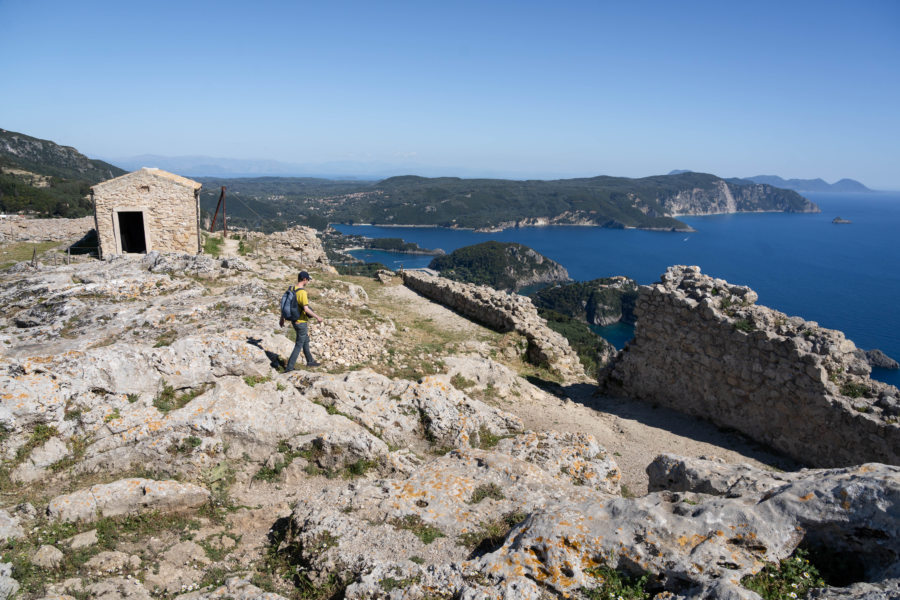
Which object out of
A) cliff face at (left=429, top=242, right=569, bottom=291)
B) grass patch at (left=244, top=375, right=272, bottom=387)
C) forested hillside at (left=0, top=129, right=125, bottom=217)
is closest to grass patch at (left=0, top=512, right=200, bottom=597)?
grass patch at (left=244, top=375, right=272, bottom=387)

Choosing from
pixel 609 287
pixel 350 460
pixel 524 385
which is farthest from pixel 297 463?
pixel 609 287

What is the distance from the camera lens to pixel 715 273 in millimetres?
103812

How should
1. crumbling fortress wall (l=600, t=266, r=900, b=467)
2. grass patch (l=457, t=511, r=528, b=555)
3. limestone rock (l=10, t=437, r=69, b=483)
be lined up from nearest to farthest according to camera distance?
grass patch (l=457, t=511, r=528, b=555) → limestone rock (l=10, t=437, r=69, b=483) → crumbling fortress wall (l=600, t=266, r=900, b=467)

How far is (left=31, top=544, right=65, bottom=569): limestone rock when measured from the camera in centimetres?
420

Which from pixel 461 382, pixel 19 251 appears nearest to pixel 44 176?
pixel 19 251

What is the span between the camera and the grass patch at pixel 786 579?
3342 millimetres

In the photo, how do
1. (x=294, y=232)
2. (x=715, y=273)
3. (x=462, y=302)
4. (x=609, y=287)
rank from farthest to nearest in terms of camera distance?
(x=715, y=273), (x=609, y=287), (x=294, y=232), (x=462, y=302)

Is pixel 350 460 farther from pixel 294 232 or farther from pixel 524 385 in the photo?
pixel 294 232

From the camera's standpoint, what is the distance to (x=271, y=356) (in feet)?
28.5

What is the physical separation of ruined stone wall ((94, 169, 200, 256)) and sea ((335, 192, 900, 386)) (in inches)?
2521

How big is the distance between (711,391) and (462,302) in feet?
33.1

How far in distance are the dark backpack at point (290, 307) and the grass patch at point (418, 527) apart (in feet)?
16.1

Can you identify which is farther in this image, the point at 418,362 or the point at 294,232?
the point at 294,232

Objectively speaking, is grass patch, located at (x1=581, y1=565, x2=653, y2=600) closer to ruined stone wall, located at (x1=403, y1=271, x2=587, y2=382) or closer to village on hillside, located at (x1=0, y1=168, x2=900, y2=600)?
village on hillside, located at (x1=0, y1=168, x2=900, y2=600)
